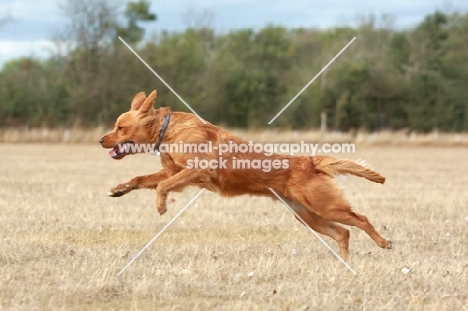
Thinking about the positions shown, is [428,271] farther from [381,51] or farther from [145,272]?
[381,51]

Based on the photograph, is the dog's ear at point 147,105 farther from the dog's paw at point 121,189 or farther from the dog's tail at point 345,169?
the dog's tail at point 345,169

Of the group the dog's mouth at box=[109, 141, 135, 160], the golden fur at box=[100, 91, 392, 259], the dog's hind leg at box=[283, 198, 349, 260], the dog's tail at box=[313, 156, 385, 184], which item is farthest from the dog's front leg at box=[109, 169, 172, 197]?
the dog's tail at box=[313, 156, 385, 184]

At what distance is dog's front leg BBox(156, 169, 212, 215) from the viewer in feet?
24.6

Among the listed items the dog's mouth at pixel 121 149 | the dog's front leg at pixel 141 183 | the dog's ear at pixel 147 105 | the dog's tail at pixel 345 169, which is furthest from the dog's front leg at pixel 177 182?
the dog's tail at pixel 345 169

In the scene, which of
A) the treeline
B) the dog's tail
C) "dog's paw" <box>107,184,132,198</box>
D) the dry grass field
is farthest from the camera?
the treeline

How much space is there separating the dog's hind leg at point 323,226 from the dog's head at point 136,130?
160 centimetres

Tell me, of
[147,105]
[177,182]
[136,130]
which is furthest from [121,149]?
[177,182]

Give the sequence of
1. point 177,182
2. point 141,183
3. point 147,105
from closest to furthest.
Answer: point 177,182 < point 147,105 < point 141,183

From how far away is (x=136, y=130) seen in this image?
793 centimetres

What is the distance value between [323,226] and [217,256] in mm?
1299

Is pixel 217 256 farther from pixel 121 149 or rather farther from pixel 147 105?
pixel 147 105

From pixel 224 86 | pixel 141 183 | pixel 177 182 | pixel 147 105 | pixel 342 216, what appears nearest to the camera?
pixel 177 182

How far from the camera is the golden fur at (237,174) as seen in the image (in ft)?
25.2

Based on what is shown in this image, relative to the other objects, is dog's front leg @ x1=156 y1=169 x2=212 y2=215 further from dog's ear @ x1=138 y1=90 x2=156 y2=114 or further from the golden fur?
dog's ear @ x1=138 y1=90 x2=156 y2=114
